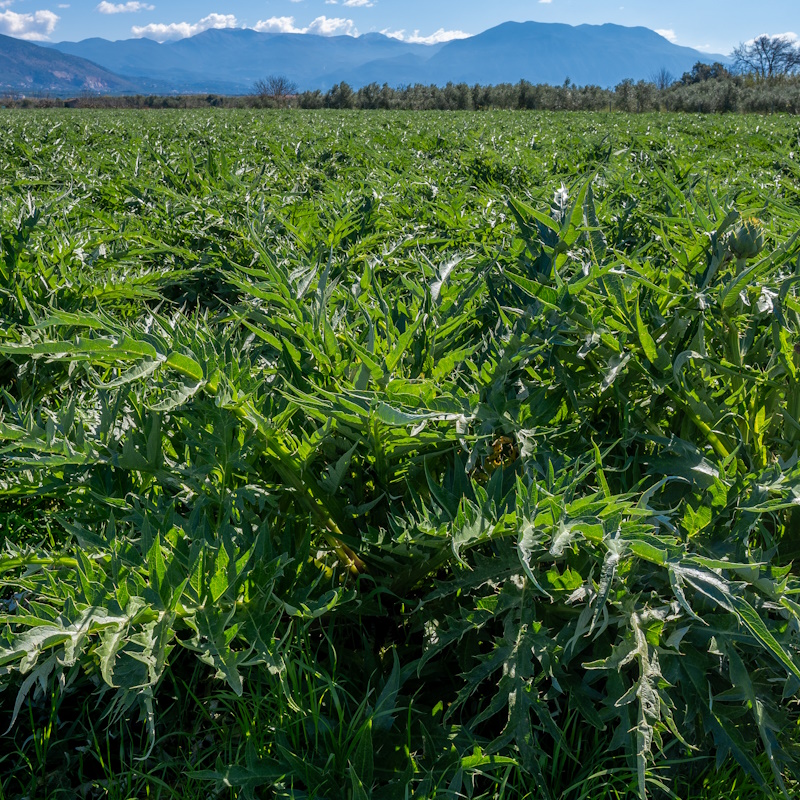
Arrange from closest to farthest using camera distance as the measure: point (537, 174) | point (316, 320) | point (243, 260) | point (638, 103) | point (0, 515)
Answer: point (316, 320), point (0, 515), point (243, 260), point (537, 174), point (638, 103)

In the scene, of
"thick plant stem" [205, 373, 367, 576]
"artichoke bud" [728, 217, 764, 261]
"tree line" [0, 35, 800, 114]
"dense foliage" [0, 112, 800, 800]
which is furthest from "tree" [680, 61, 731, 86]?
"thick plant stem" [205, 373, 367, 576]

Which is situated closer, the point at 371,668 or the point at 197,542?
the point at 197,542

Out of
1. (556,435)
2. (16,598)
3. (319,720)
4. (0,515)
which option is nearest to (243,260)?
(0,515)

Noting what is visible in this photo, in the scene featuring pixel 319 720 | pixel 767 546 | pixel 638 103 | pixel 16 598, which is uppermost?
pixel 638 103

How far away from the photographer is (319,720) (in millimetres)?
1241

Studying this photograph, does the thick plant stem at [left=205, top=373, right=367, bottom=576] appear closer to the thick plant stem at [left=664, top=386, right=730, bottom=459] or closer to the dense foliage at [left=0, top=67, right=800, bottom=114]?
the thick plant stem at [left=664, top=386, right=730, bottom=459]

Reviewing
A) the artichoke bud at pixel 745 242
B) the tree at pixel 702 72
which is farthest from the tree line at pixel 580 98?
the artichoke bud at pixel 745 242

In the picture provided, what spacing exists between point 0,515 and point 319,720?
4.41ft

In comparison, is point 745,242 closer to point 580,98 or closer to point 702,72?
point 580,98

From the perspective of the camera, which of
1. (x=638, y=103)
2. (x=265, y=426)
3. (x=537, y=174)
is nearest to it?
(x=265, y=426)

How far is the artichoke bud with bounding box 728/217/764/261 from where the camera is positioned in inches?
59.0

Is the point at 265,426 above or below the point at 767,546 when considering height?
above

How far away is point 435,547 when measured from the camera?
4.52 ft

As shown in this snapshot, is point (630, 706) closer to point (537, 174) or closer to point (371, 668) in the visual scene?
point (371, 668)
